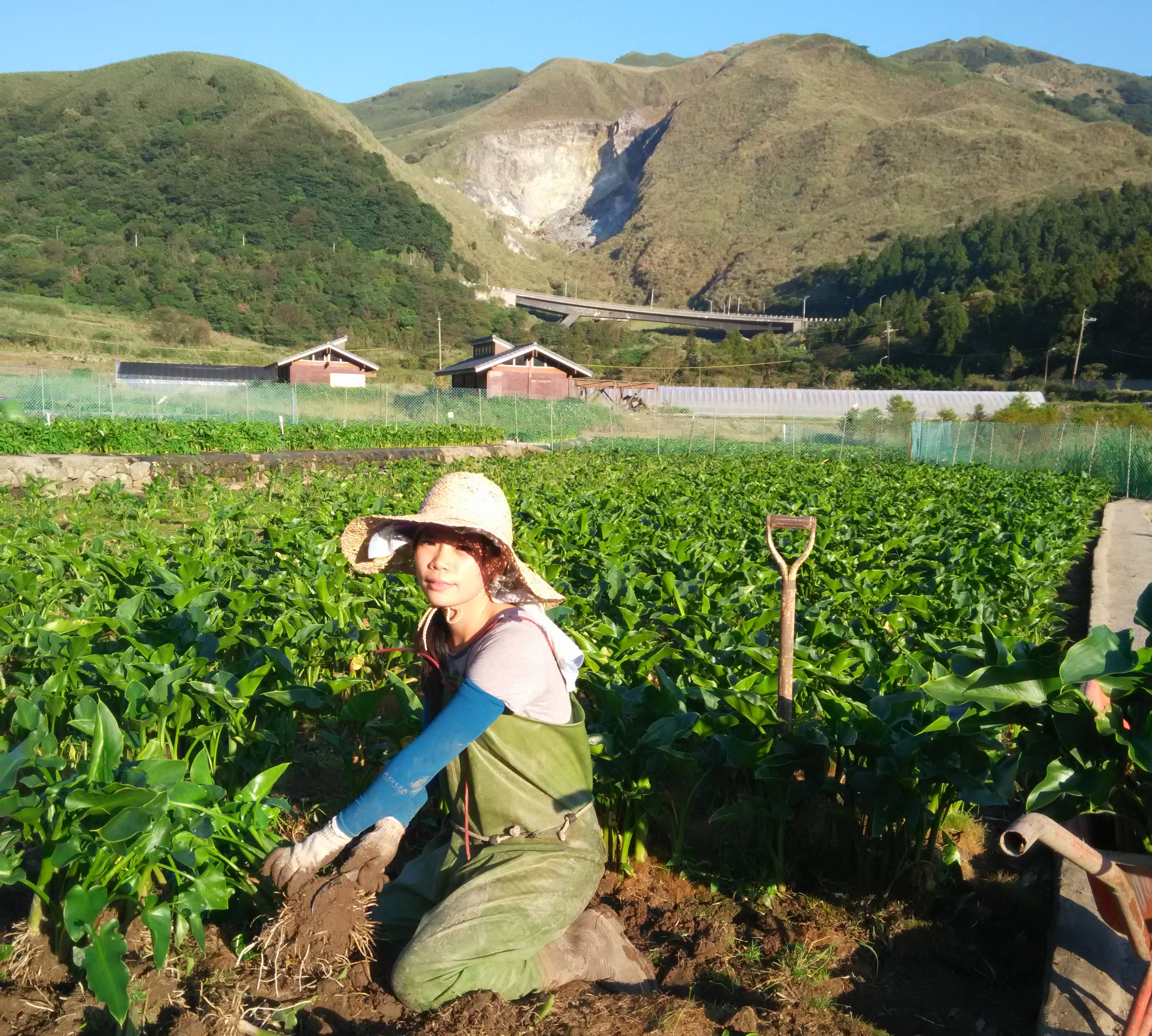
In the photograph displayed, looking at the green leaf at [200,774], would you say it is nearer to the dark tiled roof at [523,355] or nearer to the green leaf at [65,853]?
the green leaf at [65,853]

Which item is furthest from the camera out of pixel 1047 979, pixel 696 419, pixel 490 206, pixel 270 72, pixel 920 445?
pixel 490 206

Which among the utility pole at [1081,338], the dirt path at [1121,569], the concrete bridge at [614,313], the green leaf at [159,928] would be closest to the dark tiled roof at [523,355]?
the utility pole at [1081,338]

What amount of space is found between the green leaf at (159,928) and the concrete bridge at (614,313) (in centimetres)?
10800

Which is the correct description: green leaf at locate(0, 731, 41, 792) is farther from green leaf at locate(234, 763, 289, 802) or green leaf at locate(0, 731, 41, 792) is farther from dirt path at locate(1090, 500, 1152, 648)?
dirt path at locate(1090, 500, 1152, 648)

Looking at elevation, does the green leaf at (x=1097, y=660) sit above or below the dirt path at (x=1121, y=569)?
above

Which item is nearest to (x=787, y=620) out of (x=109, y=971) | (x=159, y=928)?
(x=159, y=928)

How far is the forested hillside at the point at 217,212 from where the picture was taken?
82.6m

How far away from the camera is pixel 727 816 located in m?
3.35

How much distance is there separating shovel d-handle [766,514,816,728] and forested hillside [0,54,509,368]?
83641mm

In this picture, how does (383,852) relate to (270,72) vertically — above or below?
below

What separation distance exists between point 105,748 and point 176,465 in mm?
16898

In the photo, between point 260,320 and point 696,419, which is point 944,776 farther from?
point 260,320

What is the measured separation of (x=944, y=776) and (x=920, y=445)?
29.8 meters

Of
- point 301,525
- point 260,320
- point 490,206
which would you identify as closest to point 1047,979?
point 301,525
